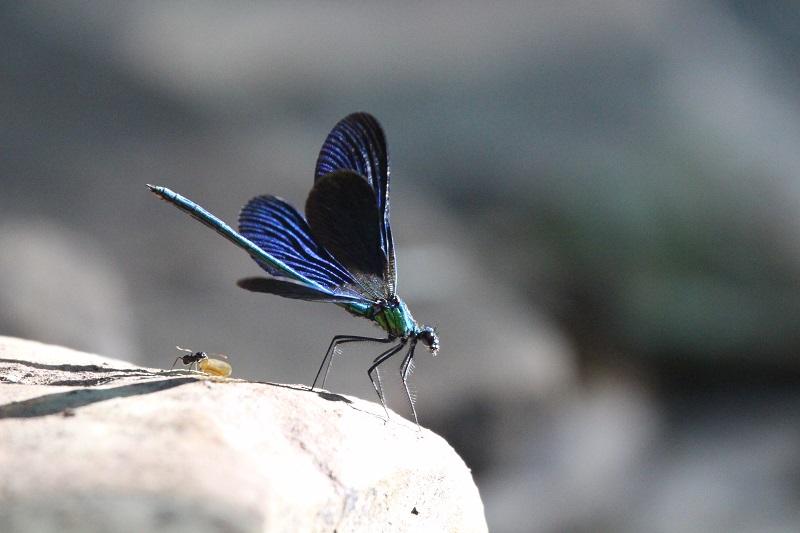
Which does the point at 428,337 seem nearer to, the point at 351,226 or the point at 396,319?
the point at 396,319

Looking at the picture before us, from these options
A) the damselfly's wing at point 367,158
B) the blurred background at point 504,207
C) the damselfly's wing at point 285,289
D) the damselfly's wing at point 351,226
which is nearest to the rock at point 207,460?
the damselfly's wing at point 285,289

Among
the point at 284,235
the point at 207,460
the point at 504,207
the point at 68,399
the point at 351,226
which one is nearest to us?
the point at 207,460

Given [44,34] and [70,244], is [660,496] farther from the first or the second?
[44,34]

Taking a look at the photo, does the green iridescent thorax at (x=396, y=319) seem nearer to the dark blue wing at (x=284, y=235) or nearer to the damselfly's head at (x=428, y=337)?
the damselfly's head at (x=428, y=337)

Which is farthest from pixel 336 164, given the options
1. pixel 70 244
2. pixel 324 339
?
pixel 70 244

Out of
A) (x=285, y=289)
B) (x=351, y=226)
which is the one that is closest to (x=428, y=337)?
(x=351, y=226)

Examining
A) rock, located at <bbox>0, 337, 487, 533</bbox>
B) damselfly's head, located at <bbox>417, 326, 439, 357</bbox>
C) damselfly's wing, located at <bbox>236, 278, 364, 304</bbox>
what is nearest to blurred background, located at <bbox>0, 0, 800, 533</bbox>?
damselfly's head, located at <bbox>417, 326, 439, 357</bbox>
